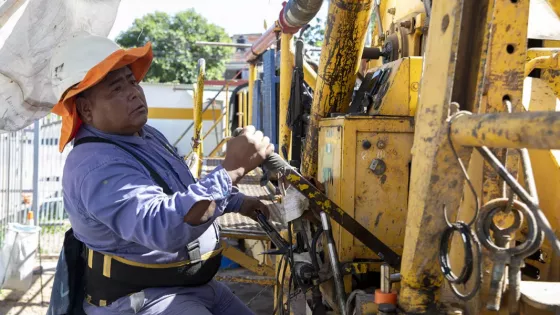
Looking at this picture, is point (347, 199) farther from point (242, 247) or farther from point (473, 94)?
point (242, 247)

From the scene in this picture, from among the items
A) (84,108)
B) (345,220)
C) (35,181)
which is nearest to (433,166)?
(345,220)

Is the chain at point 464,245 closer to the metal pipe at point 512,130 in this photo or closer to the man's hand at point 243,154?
the metal pipe at point 512,130

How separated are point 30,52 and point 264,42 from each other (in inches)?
102

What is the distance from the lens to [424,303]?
167cm

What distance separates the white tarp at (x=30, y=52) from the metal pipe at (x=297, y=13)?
1.14 meters

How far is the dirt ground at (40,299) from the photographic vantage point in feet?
19.2

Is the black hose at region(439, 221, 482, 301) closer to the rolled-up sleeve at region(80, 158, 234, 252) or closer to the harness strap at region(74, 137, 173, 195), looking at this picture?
the rolled-up sleeve at region(80, 158, 234, 252)

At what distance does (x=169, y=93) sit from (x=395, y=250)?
670 inches

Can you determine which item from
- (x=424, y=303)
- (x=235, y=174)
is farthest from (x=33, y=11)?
(x=424, y=303)

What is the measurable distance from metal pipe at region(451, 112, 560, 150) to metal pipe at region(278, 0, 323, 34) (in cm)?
179

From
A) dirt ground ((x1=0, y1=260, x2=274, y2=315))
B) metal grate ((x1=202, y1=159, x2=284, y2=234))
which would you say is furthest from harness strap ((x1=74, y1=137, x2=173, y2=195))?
dirt ground ((x1=0, y1=260, x2=274, y2=315))

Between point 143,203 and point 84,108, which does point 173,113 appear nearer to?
point 84,108

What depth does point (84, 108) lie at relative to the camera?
7.09 ft

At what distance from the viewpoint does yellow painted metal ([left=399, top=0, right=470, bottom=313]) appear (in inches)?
58.5
